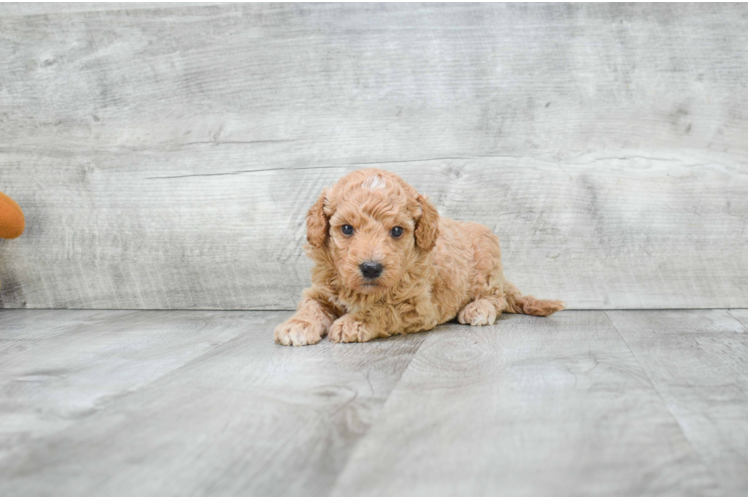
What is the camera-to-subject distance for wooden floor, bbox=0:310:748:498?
3.45 ft

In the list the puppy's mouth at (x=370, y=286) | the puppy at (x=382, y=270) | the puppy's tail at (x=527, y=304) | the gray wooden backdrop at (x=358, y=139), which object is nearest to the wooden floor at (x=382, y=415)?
the puppy at (x=382, y=270)

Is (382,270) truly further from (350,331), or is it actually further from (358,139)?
(358,139)

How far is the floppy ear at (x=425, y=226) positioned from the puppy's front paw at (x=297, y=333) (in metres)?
0.52

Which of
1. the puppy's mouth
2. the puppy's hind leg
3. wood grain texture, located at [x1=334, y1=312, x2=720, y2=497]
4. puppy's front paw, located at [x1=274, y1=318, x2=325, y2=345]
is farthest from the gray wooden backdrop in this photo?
wood grain texture, located at [x1=334, y1=312, x2=720, y2=497]

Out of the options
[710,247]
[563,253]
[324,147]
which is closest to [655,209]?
[710,247]

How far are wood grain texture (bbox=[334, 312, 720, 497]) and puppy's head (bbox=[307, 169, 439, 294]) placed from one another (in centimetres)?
35

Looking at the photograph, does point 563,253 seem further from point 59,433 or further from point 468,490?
point 59,433

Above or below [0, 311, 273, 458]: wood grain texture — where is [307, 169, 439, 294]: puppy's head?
above

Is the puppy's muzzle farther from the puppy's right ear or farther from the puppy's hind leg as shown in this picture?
the puppy's hind leg

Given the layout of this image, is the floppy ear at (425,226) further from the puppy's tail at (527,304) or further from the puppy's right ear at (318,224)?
the puppy's tail at (527,304)

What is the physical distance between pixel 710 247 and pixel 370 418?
2.28 m

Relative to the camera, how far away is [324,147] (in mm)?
2973

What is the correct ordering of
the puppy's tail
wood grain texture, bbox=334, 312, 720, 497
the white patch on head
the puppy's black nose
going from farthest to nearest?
the puppy's tail, the white patch on head, the puppy's black nose, wood grain texture, bbox=334, 312, 720, 497

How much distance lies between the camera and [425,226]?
2.20 metres
